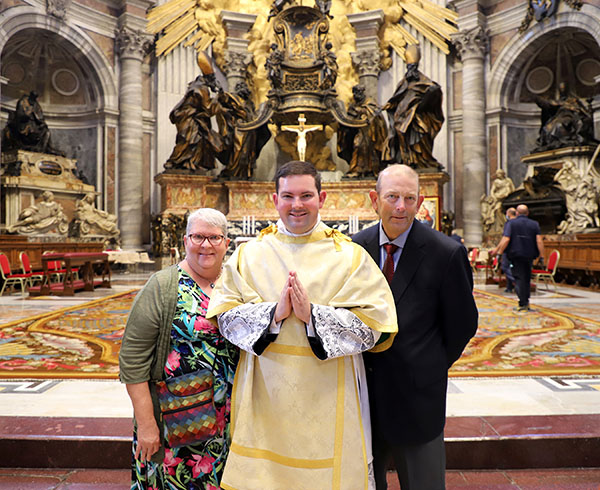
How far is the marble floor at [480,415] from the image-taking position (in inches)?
95.7

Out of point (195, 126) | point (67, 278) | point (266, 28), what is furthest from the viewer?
point (266, 28)

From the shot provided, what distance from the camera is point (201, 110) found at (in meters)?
15.0

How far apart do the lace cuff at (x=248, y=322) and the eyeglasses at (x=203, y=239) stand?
0.32m

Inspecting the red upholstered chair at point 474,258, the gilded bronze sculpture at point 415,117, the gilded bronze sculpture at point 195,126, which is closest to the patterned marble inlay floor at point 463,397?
the red upholstered chair at point 474,258

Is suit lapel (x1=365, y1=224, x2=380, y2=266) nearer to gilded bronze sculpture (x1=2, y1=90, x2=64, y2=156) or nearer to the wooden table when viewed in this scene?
the wooden table

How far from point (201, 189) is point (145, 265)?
3.20 meters

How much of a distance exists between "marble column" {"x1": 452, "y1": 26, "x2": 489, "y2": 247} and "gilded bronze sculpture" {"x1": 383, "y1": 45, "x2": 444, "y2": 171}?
249 centimetres

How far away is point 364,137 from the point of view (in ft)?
50.6

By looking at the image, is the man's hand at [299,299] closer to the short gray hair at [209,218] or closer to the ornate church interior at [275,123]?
the short gray hair at [209,218]

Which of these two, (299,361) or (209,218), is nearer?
(299,361)

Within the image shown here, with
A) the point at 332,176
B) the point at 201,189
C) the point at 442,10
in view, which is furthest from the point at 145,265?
the point at 442,10

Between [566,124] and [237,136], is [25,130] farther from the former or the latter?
[566,124]

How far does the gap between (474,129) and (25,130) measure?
1441 cm

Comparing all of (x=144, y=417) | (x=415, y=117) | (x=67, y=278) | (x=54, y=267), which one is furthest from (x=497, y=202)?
(x=144, y=417)
